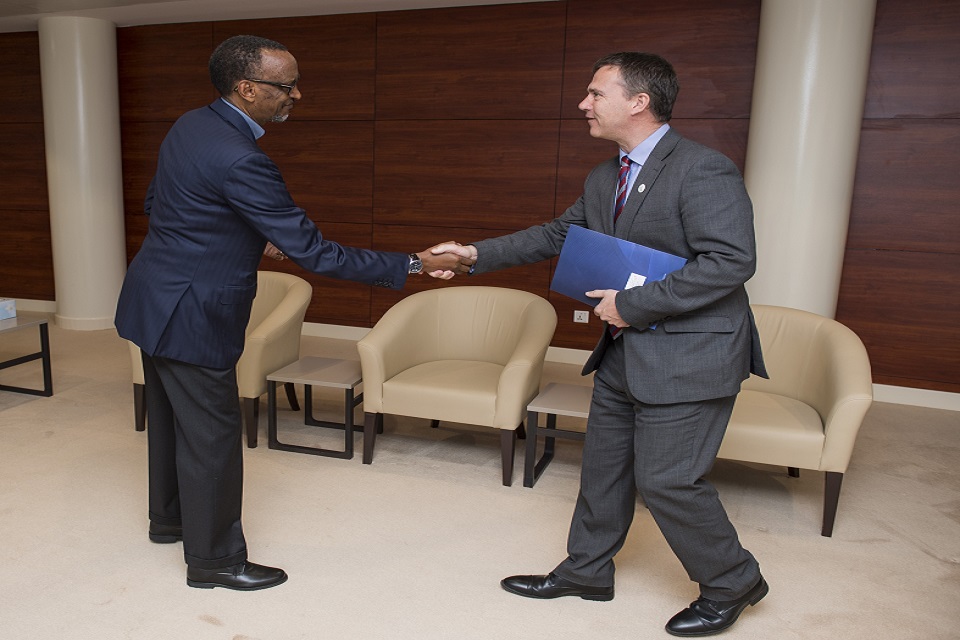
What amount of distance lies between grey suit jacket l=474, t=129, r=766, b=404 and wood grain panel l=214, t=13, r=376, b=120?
4684 mm

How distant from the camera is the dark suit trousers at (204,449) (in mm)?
2434

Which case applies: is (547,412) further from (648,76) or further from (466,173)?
(466,173)

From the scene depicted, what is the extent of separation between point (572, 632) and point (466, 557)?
0.60 m

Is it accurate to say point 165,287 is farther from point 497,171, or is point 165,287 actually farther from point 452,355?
point 497,171

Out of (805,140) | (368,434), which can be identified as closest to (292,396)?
(368,434)

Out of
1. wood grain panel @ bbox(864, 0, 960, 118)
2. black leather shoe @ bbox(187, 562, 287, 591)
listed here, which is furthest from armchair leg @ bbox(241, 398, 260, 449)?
wood grain panel @ bbox(864, 0, 960, 118)

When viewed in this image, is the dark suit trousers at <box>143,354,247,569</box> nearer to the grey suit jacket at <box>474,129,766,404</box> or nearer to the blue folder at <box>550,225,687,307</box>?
the blue folder at <box>550,225,687,307</box>

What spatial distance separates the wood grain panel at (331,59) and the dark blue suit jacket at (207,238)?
13.8 feet

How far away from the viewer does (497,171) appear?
6.14 metres

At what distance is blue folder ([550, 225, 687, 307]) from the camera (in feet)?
7.06

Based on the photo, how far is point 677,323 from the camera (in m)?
2.17

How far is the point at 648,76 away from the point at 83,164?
615cm

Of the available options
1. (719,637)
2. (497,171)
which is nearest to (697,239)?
(719,637)

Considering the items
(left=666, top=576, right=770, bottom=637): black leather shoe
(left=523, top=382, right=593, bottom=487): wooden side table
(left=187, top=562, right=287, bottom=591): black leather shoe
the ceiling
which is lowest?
(left=187, top=562, right=287, bottom=591): black leather shoe
